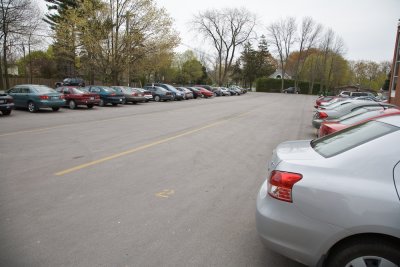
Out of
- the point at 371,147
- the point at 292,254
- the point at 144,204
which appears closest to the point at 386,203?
the point at 371,147

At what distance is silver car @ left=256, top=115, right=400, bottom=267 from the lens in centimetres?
248

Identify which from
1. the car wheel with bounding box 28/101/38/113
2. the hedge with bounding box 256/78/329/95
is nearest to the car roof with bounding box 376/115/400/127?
the car wheel with bounding box 28/101/38/113

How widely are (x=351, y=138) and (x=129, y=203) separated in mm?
3131

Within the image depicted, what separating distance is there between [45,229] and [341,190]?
3348 mm

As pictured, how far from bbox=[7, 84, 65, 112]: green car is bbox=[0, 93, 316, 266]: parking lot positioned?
9158 mm

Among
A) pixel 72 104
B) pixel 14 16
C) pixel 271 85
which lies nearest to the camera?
pixel 72 104

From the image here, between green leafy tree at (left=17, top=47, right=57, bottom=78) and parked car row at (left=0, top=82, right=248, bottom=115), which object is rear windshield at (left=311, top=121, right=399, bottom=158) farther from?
green leafy tree at (left=17, top=47, right=57, bottom=78)

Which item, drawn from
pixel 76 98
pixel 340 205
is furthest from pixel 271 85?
pixel 340 205

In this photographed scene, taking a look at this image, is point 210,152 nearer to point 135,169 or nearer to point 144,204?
point 135,169

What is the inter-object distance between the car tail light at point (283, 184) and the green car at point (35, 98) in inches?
684

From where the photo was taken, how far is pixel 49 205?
446 centimetres

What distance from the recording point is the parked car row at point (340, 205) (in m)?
2.48

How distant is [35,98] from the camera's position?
17422 millimetres

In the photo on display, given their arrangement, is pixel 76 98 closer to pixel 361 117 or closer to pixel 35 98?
pixel 35 98
